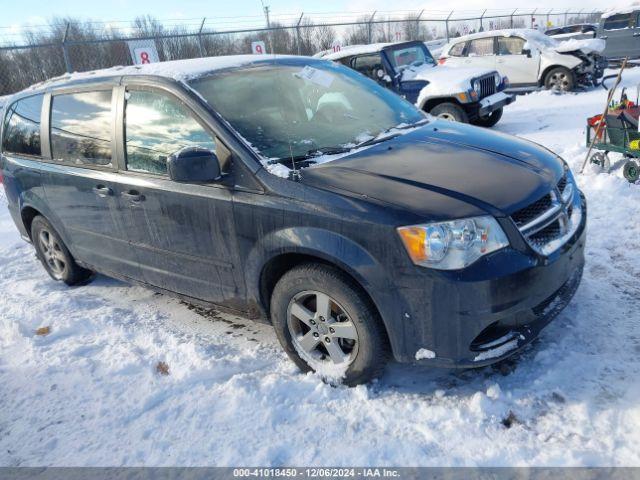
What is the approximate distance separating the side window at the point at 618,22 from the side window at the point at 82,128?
Answer: 1758 centimetres

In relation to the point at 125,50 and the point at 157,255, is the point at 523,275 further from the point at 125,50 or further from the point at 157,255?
the point at 125,50

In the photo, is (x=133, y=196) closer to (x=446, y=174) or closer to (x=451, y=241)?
(x=446, y=174)

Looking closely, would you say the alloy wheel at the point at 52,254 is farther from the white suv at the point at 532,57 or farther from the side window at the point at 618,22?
the side window at the point at 618,22

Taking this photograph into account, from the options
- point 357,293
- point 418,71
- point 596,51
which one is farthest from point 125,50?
point 357,293

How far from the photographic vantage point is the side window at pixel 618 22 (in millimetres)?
16250

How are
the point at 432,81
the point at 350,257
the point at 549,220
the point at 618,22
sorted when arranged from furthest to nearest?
the point at 618,22
the point at 432,81
the point at 549,220
the point at 350,257

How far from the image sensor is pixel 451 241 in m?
2.42

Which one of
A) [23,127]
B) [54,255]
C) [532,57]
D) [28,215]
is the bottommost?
[532,57]

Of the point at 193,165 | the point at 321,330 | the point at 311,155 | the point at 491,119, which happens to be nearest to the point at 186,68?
the point at 193,165

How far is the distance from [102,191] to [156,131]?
2.26 feet

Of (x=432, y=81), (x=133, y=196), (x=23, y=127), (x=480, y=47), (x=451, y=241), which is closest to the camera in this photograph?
(x=451, y=241)

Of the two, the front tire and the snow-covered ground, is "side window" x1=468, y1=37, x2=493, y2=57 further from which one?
the front tire

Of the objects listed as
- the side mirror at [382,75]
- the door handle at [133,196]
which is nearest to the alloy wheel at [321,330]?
the door handle at [133,196]

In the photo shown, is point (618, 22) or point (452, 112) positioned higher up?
point (618, 22)
